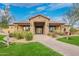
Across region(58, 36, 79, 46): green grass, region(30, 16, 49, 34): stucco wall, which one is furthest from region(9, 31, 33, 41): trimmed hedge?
region(58, 36, 79, 46): green grass

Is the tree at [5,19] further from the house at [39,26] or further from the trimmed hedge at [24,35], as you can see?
the trimmed hedge at [24,35]

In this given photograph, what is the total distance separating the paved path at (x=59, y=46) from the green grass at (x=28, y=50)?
0.12 meters

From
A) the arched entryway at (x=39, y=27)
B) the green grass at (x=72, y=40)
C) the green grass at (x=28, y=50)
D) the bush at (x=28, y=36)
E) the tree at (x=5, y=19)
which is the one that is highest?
the tree at (x=5, y=19)

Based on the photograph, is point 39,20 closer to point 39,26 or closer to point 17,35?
point 39,26

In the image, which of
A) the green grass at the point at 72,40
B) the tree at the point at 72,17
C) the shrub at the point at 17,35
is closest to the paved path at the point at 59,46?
the green grass at the point at 72,40

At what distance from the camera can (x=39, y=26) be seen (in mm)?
8531

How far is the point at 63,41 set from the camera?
8578mm

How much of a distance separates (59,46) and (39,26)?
0.61 meters

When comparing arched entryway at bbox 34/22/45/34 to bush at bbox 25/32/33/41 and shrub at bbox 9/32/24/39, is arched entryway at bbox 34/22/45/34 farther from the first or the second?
shrub at bbox 9/32/24/39

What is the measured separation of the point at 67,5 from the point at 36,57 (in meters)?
1.30

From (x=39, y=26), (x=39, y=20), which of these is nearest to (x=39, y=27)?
(x=39, y=26)

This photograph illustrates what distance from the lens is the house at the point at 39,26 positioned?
8.52 meters

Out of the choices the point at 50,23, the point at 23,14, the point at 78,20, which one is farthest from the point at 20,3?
the point at 78,20

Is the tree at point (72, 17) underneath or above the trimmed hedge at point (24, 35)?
above
